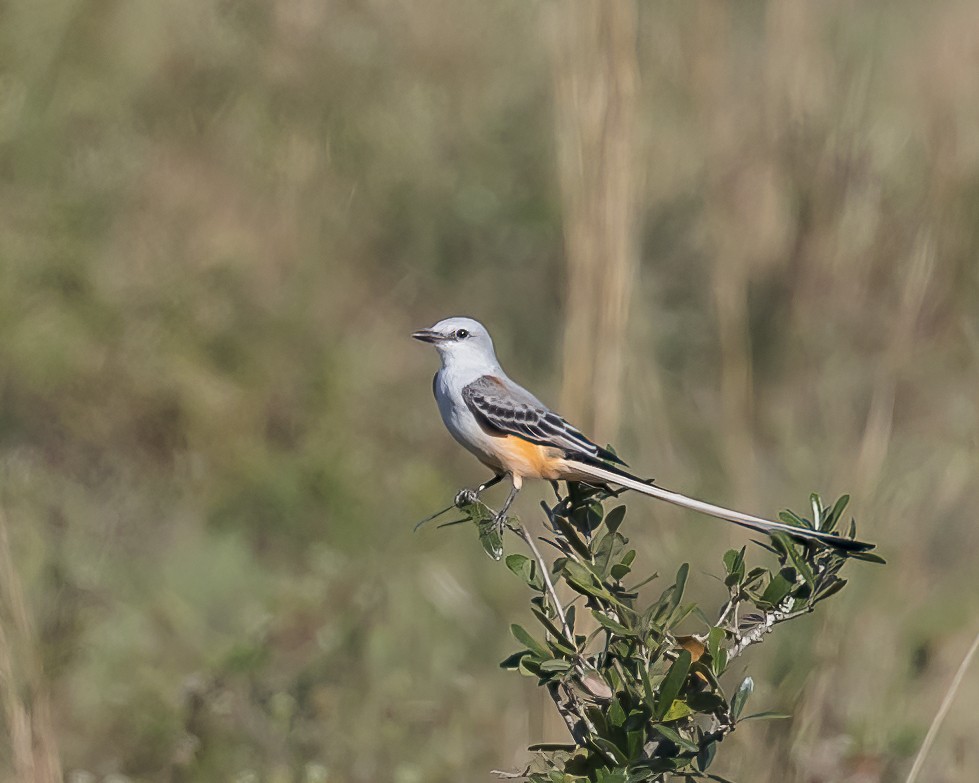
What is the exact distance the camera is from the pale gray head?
2.79 metres

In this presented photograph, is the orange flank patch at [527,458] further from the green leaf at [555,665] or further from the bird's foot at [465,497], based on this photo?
the green leaf at [555,665]

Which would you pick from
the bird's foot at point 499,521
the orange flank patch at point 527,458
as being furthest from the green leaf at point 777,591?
the orange flank patch at point 527,458

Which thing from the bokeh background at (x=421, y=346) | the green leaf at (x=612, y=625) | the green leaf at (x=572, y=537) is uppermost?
the bokeh background at (x=421, y=346)

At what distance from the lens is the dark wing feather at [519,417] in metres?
2.39

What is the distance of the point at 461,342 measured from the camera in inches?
111

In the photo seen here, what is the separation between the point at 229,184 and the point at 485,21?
5.30ft

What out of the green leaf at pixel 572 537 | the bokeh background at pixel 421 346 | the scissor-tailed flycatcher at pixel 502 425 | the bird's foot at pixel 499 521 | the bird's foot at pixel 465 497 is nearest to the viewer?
the green leaf at pixel 572 537

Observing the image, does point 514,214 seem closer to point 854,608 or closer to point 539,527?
point 539,527

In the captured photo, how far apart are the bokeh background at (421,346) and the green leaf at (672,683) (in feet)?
2.75

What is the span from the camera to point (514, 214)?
5895 millimetres

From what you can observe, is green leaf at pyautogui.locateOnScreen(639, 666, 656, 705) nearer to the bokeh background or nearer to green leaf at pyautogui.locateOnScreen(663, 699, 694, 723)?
green leaf at pyautogui.locateOnScreen(663, 699, 694, 723)

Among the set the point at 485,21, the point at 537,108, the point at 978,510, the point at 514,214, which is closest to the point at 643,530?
the point at 978,510

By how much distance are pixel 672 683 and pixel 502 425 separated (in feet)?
3.05

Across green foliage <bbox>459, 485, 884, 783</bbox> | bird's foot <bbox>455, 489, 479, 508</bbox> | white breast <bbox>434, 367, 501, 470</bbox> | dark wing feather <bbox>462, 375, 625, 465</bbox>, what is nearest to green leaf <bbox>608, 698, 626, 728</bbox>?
green foliage <bbox>459, 485, 884, 783</bbox>
